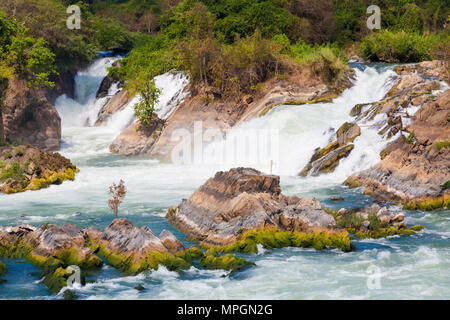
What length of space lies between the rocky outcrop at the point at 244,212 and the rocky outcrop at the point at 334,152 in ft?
23.3

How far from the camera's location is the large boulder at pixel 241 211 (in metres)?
15.0

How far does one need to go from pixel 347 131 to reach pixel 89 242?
13.6 metres

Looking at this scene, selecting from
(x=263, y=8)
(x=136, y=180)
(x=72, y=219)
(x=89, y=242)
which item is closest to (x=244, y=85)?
(x=263, y=8)

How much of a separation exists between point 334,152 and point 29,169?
1188 centimetres

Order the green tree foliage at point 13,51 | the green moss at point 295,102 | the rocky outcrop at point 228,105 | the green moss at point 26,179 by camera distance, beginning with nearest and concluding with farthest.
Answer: the green moss at point 26,179 < the green tree foliage at point 13,51 < the green moss at point 295,102 < the rocky outcrop at point 228,105

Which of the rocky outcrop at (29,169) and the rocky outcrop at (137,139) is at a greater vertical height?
the rocky outcrop at (137,139)

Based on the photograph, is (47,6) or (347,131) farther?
(47,6)

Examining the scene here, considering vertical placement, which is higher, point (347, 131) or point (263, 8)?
point (263, 8)

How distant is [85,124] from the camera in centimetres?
4250

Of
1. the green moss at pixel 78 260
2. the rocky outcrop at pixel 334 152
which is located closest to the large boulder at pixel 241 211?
the green moss at pixel 78 260

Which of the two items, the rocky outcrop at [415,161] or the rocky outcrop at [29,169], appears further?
the rocky outcrop at [29,169]

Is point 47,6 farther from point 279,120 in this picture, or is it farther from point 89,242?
point 89,242

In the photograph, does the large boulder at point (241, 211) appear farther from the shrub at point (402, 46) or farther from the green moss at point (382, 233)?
the shrub at point (402, 46)

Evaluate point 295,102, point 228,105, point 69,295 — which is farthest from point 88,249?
point 228,105
